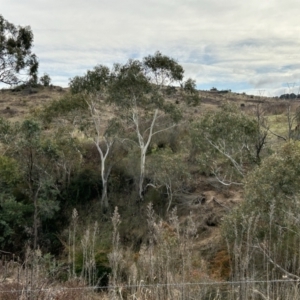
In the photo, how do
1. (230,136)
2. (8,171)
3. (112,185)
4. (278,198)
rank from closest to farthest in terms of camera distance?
(278,198), (230,136), (8,171), (112,185)

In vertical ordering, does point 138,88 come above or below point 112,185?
above

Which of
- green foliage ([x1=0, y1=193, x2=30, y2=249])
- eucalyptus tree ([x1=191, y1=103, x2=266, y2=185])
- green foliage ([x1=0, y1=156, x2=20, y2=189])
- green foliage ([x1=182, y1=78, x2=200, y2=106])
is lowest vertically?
green foliage ([x1=0, y1=193, x2=30, y2=249])

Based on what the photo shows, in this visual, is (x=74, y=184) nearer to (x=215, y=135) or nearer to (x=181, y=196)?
(x=181, y=196)

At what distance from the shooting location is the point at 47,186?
1869 cm

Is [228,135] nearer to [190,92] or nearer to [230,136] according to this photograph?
[230,136]

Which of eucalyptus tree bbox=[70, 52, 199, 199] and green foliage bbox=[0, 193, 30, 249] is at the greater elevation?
eucalyptus tree bbox=[70, 52, 199, 199]

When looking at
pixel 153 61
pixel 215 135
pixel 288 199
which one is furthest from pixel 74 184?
pixel 288 199

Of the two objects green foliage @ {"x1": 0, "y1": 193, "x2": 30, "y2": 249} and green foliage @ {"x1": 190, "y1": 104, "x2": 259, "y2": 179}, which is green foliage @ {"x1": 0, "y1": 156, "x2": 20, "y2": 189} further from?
green foliage @ {"x1": 190, "y1": 104, "x2": 259, "y2": 179}

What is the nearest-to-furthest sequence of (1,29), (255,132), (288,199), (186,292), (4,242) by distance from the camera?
1. (186,292)
2. (288,199)
3. (255,132)
4. (4,242)
5. (1,29)

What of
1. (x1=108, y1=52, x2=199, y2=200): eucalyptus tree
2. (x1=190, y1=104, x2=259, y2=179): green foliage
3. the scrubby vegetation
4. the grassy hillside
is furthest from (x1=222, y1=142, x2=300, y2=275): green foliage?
(x1=108, y1=52, x2=199, y2=200): eucalyptus tree

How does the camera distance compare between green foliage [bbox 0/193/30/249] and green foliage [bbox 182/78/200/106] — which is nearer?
green foliage [bbox 0/193/30/249]


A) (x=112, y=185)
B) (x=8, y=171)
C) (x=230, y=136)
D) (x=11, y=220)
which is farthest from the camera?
(x=112, y=185)

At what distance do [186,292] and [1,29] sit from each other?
1846 cm

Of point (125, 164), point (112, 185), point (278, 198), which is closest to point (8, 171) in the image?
point (112, 185)
